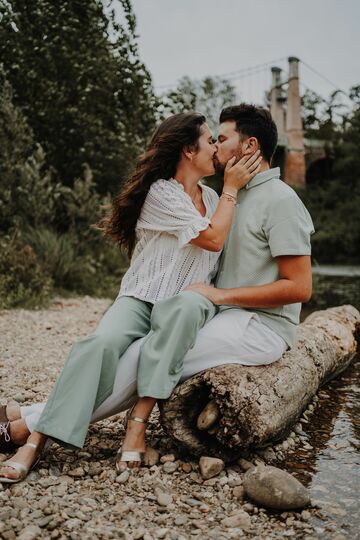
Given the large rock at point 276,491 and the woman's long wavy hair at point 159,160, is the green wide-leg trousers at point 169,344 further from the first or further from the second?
the woman's long wavy hair at point 159,160

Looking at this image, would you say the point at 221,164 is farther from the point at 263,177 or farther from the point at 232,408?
the point at 232,408

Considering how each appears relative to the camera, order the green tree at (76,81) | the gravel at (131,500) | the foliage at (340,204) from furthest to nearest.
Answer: the foliage at (340,204), the green tree at (76,81), the gravel at (131,500)

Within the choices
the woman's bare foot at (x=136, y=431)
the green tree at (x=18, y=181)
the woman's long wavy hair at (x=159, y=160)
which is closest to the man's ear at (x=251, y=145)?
the woman's long wavy hair at (x=159, y=160)

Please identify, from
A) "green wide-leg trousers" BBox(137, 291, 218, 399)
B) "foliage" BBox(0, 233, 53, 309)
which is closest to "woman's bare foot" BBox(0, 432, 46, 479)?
"green wide-leg trousers" BBox(137, 291, 218, 399)

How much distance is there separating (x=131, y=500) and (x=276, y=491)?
0.58 meters

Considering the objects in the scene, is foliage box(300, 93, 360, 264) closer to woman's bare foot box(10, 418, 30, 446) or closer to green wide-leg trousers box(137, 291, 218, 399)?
green wide-leg trousers box(137, 291, 218, 399)

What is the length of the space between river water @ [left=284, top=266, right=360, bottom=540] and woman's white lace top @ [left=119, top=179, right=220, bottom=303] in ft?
3.40

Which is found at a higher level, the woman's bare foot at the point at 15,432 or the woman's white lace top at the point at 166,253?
the woman's white lace top at the point at 166,253

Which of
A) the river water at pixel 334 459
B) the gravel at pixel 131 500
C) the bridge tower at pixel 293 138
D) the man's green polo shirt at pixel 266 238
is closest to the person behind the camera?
the gravel at pixel 131 500

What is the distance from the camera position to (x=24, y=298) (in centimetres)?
652

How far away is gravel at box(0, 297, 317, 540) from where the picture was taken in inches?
78.4

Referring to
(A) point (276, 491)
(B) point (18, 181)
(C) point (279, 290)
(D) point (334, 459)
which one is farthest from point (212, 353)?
(B) point (18, 181)

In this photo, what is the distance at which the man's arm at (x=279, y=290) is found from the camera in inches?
101

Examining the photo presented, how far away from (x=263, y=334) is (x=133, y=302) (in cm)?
66
